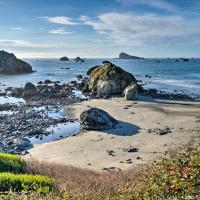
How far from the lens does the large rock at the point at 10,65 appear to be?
11618 cm

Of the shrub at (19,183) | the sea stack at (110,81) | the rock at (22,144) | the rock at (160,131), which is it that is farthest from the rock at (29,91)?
the shrub at (19,183)

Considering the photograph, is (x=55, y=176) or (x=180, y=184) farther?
(x=55, y=176)

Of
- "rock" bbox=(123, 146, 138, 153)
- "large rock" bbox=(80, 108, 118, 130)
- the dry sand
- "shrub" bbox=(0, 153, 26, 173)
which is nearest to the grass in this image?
"shrub" bbox=(0, 153, 26, 173)

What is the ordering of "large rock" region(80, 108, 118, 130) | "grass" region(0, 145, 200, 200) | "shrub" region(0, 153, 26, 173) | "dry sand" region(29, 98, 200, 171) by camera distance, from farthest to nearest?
"large rock" region(80, 108, 118, 130) → "dry sand" region(29, 98, 200, 171) → "shrub" region(0, 153, 26, 173) → "grass" region(0, 145, 200, 200)

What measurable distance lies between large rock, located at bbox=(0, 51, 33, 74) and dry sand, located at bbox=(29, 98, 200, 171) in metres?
82.3

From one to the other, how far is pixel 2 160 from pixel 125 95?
105ft

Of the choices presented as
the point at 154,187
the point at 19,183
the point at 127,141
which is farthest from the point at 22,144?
the point at 154,187

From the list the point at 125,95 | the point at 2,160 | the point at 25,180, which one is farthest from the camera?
the point at 125,95

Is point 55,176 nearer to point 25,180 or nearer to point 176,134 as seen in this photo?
point 25,180

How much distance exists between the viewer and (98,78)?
5406 cm

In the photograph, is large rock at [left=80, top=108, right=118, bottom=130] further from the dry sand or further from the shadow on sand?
the dry sand

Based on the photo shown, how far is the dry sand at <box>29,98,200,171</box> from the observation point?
22.0 metres

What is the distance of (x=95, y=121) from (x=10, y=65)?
304 ft

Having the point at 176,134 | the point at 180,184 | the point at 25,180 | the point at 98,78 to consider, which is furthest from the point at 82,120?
the point at 98,78
